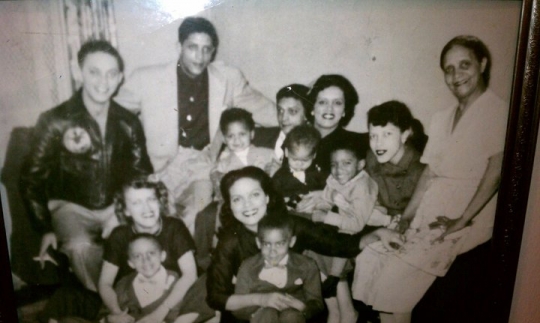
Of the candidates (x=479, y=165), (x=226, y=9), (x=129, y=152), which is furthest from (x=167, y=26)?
(x=479, y=165)

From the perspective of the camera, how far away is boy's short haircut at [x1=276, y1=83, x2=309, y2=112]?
72 cm

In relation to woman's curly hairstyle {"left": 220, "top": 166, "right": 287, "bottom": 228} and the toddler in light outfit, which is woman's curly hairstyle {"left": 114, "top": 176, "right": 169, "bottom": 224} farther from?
the toddler in light outfit

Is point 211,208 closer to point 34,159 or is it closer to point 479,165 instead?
point 34,159

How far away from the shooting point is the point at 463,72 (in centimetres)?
73

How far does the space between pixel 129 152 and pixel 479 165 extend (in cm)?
68

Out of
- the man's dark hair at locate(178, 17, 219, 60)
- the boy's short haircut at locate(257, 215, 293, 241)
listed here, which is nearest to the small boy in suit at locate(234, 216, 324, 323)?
the boy's short haircut at locate(257, 215, 293, 241)

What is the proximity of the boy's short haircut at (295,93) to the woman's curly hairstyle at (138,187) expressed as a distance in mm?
279

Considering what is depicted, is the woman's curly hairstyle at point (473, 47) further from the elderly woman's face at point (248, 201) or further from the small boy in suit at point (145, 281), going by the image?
the small boy in suit at point (145, 281)

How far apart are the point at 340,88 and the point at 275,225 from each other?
293mm

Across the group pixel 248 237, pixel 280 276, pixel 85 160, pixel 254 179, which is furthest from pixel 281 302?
pixel 85 160

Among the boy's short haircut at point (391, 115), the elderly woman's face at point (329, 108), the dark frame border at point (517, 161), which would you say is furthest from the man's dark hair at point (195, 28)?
the dark frame border at point (517, 161)

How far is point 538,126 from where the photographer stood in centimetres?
73

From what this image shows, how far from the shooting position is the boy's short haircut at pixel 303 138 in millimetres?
738

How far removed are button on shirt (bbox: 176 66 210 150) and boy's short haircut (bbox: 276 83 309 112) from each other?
5.4 inches
